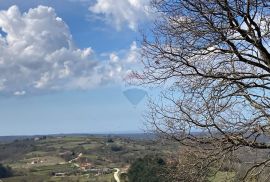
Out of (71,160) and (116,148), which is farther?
(116,148)

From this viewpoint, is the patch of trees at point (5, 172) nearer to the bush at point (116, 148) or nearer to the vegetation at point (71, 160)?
the vegetation at point (71, 160)

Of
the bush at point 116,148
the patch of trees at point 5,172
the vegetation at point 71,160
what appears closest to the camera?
the vegetation at point 71,160

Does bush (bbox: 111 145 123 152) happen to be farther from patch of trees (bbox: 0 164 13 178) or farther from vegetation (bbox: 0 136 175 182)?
patch of trees (bbox: 0 164 13 178)

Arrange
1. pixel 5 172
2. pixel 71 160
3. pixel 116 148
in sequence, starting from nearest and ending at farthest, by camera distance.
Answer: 1. pixel 5 172
2. pixel 71 160
3. pixel 116 148

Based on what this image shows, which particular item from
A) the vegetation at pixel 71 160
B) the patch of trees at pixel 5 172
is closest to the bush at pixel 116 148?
the vegetation at pixel 71 160

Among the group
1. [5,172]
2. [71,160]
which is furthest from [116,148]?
[5,172]

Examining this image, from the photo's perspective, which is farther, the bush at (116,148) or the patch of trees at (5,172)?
the bush at (116,148)

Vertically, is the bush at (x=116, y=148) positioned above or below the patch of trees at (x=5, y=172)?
above

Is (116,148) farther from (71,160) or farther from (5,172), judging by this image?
(5,172)

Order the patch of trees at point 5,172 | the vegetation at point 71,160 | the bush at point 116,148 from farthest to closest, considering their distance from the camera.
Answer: the bush at point 116,148 → the patch of trees at point 5,172 → the vegetation at point 71,160

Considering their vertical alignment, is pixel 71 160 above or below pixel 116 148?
below

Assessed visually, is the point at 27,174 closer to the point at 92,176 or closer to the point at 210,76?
the point at 92,176

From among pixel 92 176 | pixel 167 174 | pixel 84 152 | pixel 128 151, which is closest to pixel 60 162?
pixel 84 152

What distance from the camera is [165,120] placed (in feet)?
26.7
